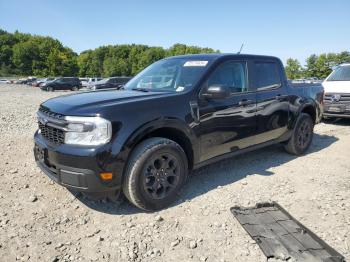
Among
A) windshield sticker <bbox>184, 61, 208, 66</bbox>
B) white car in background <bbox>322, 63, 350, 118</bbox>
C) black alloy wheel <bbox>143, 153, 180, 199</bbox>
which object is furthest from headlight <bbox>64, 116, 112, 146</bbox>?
white car in background <bbox>322, 63, 350, 118</bbox>

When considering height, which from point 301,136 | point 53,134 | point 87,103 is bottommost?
point 301,136

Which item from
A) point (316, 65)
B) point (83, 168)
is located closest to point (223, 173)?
point (83, 168)

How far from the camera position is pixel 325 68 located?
4850 centimetres

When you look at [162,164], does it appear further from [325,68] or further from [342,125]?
[325,68]

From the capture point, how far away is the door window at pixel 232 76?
4.20 m

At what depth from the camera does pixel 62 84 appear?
3466 cm

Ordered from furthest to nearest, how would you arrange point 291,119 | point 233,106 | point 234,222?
point 291,119
point 233,106
point 234,222

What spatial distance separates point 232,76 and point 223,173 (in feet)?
4.85

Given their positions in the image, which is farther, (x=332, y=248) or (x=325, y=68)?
(x=325, y=68)

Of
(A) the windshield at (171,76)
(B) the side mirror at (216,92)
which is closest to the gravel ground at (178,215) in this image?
(B) the side mirror at (216,92)

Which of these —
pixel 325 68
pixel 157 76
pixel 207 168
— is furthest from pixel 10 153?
pixel 325 68

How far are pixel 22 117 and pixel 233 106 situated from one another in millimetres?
7938

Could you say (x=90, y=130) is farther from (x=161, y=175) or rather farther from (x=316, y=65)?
(x=316, y=65)

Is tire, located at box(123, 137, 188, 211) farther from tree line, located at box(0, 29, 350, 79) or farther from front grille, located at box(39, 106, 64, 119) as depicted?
tree line, located at box(0, 29, 350, 79)
